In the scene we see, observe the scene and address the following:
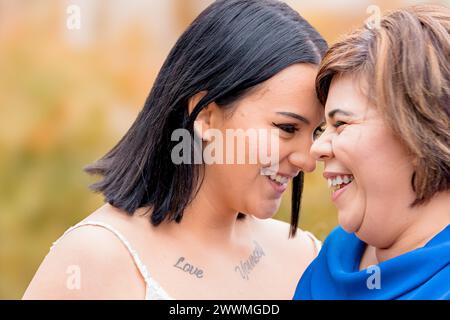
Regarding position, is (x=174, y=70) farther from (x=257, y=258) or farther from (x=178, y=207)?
(x=257, y=258)

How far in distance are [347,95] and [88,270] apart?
90cm

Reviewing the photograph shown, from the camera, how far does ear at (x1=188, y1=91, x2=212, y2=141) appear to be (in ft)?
8.18

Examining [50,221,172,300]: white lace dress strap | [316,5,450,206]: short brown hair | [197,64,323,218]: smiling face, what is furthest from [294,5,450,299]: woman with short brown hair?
[50,221,172,300]: white lace dress strap

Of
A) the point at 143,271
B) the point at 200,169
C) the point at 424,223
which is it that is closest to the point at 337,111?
the point at 424,223

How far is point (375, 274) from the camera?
7.24 ft

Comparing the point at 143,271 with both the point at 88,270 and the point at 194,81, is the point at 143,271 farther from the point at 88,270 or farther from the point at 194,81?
the point at 194,81

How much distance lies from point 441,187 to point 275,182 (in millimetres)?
580

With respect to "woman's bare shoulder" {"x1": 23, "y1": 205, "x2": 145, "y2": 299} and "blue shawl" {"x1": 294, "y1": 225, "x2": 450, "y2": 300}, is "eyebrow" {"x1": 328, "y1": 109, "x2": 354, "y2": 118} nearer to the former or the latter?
"blue shawl" {"x1": 294, "y1": 225, "x2": 450, "y2": 300}

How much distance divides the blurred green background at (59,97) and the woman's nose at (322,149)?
3.22m

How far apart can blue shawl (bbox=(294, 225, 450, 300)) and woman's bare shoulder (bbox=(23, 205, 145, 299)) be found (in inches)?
22.2

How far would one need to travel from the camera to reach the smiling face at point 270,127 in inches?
95.0

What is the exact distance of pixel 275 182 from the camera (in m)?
2.53
